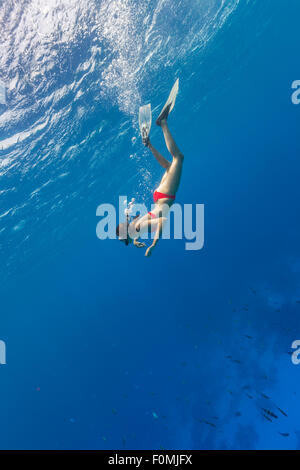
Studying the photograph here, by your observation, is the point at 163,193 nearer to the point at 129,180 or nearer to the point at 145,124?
the point at 145,124

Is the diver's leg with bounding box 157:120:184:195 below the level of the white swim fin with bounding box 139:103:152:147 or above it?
below

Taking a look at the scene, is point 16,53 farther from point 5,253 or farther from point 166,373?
point 166,373

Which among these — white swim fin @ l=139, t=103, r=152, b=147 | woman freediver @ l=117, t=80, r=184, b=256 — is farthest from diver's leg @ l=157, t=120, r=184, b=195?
white swim fin @ l=139, t=103, r=152, b=147

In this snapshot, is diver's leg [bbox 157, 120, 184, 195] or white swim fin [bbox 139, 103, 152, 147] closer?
diver's leg [bbox 157, 120, 184, 195]

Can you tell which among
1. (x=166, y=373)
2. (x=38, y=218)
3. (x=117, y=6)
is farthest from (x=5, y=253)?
(x=117, y=6)

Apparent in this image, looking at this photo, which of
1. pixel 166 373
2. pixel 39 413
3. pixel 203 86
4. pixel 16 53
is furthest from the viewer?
pixel 39 413

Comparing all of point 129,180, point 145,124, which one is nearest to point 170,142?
point 145,124

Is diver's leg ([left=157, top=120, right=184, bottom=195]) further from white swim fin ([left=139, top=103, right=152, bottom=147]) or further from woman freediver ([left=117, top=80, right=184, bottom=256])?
white swim fin ([left=139, top=103, right=152, bottom=147])

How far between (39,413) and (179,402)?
25128 millimetres

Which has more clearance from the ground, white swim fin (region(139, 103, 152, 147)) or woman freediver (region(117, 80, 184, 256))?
white swim fin (region(139, 103, 152, 147))

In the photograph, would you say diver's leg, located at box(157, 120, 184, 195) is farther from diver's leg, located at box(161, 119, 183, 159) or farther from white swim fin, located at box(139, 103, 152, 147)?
white swim fin, located at box(139, 103, 152, 147)

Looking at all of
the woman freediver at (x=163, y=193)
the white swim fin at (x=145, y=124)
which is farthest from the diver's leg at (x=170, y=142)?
the white swim fin at (x=145, y=124)

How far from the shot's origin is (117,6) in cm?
1064

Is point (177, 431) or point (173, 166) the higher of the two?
point (173, 166)
